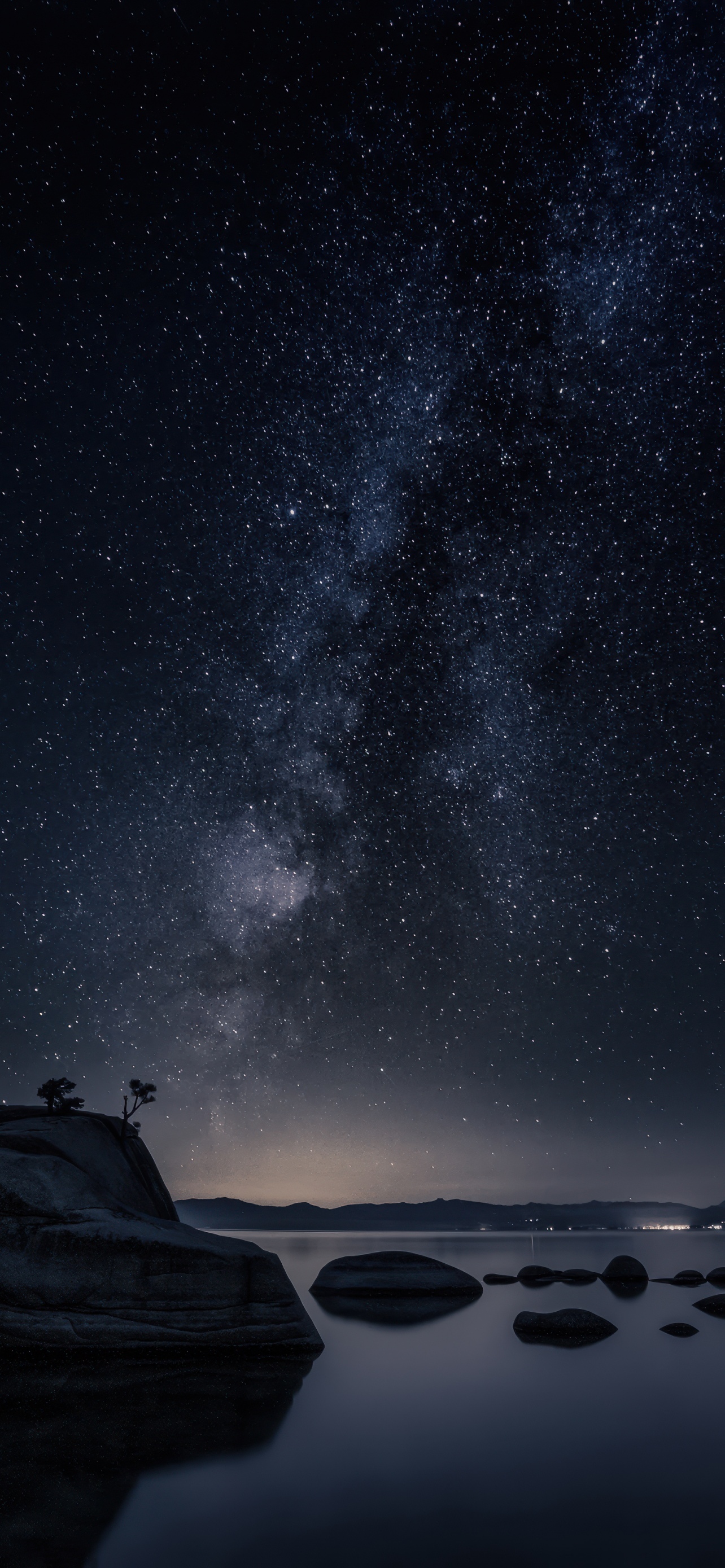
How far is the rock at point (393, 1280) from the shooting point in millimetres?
37812

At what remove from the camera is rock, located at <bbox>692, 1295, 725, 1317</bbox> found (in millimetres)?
30914

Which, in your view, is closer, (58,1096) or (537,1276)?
(58,1096)

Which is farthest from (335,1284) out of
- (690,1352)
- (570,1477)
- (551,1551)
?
(551,1551)

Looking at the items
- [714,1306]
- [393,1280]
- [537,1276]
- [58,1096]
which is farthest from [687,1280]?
[58,1096]

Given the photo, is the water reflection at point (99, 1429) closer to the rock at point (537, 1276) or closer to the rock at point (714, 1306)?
the rock at point (714, 1306)

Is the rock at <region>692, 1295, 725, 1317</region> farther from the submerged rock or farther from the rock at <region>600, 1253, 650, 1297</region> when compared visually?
the rock at <region>600, 1253, 650, 1297</region>

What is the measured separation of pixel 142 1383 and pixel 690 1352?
16.0 meters

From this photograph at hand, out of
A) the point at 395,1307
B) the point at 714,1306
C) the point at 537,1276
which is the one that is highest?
the point at 714,1306

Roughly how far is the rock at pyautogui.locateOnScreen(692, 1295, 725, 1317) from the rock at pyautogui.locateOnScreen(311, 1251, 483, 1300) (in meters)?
11.3

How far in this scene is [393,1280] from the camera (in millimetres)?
38156

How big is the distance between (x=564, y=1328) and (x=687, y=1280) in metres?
27.4

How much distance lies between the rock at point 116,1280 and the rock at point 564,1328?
8.63 metres

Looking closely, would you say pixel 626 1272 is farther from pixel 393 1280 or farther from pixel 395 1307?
pixel 395 1307

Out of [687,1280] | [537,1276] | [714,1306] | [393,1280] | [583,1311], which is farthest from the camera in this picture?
[537,1276]
